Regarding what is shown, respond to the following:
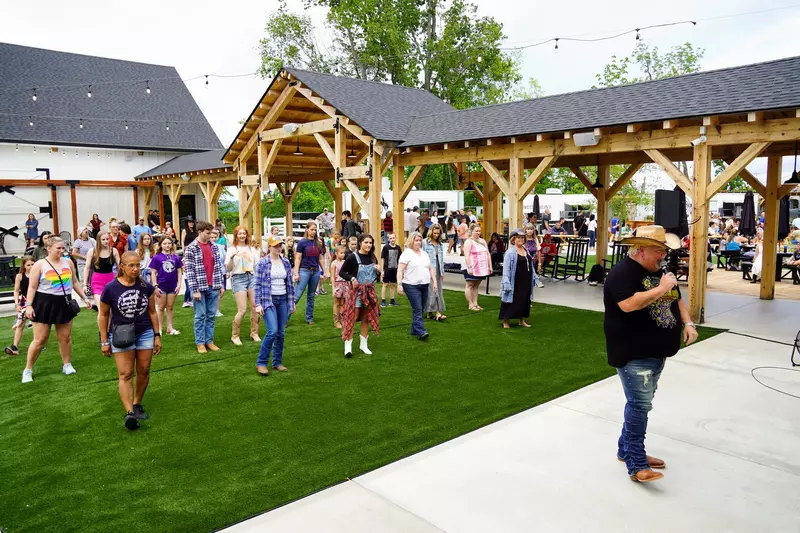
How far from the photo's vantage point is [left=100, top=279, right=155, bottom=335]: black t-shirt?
→ 493cm

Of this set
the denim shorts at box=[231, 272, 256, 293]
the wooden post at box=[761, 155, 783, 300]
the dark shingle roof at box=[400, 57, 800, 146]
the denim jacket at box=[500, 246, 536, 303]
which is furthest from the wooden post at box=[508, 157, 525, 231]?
the denim shorts at box=[231, 272, 256, 293]

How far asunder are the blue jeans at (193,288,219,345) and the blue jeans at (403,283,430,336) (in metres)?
2.51

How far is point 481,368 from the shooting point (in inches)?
274

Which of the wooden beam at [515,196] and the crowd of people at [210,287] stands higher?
the wooden beam at [515,196]

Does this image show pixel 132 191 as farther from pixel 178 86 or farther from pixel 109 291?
pixel 109 291

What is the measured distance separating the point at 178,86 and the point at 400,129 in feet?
68.9

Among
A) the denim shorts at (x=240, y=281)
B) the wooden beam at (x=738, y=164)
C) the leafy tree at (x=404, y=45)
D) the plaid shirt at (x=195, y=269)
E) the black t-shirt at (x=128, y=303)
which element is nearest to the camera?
the black t-shirt at (x=128, y=303)

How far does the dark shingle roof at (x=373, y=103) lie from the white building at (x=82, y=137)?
9862 millimetres

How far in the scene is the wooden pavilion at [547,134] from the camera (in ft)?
29.0

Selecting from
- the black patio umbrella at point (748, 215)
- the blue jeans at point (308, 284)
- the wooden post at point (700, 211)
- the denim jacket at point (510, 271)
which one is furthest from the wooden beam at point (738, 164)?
the black patio umbrella at point (748, 215)

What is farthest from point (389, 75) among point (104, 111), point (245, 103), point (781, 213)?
point (781, 213)

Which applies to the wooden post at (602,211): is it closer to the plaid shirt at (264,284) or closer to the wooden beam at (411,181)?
the wooden beam at (411,181)

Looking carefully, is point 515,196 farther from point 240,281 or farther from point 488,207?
point 488,207

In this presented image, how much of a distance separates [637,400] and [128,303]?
3.98m
